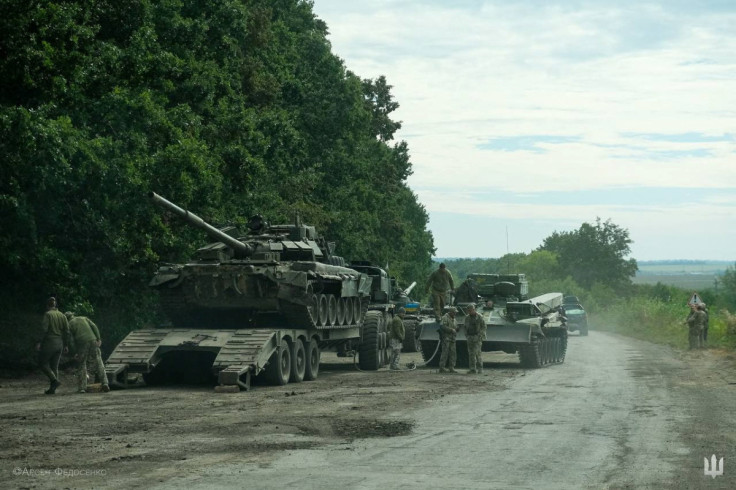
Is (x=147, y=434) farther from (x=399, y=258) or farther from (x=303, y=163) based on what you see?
(x=399, y=258)

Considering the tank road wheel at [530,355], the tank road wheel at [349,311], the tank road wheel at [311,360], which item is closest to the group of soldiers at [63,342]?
the tank road wheel at [311,360]

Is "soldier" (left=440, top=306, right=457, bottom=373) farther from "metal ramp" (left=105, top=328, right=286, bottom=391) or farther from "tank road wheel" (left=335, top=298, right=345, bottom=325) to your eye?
"metal ramp" (left=105, top=328, right=286, bottom=391)

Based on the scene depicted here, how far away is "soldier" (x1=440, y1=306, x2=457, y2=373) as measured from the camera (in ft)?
81.8

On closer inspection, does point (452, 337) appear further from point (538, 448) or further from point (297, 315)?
point (538, 448)

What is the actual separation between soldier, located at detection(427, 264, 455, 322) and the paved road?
746 centimetres

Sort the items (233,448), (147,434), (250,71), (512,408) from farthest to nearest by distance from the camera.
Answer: (250,71)
(512,408)
(147,434)
(233,448)

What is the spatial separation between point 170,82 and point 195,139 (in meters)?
1.51

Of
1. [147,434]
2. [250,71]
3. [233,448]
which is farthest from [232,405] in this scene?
[250,71]

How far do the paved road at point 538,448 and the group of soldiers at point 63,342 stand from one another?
624 cm

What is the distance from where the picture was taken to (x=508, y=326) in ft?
86.0

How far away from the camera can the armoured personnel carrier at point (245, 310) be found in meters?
19.6

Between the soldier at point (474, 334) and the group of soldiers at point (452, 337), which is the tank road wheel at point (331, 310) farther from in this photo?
the soldier at point (474, 334)

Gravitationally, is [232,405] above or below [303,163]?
below

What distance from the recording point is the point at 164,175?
24547mm
